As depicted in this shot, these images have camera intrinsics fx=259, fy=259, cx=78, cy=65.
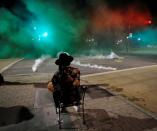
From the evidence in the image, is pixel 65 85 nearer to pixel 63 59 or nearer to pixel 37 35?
pixel 63 59

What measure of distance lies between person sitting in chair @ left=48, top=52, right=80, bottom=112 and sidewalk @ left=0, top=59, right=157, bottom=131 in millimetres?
547

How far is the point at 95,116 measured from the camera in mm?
5871

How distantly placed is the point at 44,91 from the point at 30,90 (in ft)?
1.88

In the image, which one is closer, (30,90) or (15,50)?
(30,90)

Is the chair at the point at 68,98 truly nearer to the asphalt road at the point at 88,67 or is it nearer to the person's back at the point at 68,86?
the person's back at the point at 68,86

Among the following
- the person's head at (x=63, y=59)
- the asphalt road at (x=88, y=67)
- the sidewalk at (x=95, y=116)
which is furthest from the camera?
the asphalt road at (x=88, y=67)

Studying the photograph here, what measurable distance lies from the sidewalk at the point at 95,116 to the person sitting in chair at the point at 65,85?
547mm

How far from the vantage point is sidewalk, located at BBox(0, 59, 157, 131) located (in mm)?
5199

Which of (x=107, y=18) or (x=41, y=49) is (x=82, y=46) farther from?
(x=107, y=18)

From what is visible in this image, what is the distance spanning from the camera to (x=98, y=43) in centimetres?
6569

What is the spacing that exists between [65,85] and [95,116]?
116cm

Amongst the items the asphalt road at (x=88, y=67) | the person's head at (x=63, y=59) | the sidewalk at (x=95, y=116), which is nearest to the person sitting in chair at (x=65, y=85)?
the person's head at (x=63, y=59)

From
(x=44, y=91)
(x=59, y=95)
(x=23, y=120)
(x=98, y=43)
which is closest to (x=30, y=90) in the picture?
(x=44, y=91)

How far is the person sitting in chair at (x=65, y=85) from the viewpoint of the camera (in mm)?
5230
